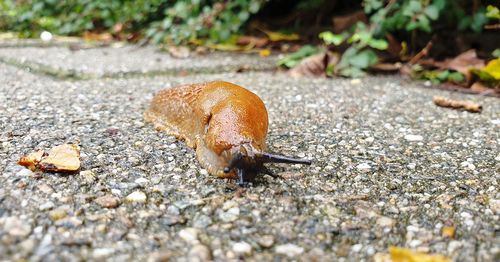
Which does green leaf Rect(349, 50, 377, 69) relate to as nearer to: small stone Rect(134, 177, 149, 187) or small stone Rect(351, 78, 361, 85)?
small stone Rect(351, 78, 361, 85)

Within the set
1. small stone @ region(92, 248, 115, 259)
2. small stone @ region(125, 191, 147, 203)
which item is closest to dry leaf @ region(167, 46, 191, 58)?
small stone @ region(125, 191, 147, 203)

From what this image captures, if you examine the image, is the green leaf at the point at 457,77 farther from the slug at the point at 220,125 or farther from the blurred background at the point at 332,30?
the slug at the point at 220,125

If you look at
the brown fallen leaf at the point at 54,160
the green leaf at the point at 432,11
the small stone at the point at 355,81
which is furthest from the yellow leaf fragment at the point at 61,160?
the green leaf at the point at 432,11

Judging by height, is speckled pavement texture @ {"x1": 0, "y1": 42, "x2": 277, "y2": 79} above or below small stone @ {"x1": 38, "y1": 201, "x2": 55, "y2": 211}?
above

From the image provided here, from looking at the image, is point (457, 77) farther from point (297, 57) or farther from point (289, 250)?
point (289, 250)

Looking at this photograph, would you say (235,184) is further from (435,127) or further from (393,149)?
(435,127)

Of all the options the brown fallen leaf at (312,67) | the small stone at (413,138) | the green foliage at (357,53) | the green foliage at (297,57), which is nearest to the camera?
the small stone at (413,138)

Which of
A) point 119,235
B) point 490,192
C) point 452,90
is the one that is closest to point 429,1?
point 452,90

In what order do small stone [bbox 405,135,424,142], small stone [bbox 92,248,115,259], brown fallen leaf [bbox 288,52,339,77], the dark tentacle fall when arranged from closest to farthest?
1. small stone [bbox 92,248,115,259]
2. the dark tentacle
3. small stone [bbox 405,135,424,142]
4. brown fallen leaf [bbox 288,52,339,77]
